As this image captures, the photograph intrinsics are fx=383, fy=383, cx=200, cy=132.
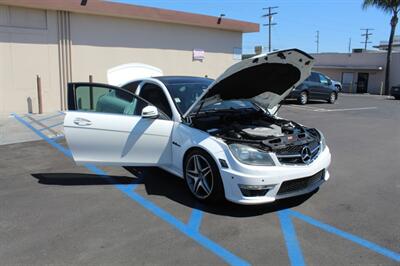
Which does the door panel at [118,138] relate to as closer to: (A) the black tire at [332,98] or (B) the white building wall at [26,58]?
(B) the white building wall at [26,58]

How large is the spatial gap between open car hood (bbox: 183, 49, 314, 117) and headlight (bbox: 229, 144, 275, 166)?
0.92m

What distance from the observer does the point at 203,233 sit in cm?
392

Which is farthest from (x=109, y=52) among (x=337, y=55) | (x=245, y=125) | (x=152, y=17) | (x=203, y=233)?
(x=337, y=55)

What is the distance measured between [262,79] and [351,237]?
234 cm

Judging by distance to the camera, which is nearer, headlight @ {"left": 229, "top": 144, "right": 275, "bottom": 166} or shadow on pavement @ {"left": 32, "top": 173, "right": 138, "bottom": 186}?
headlight @ {"left": 229, "top": 144, "right": 275, "bottom": 166}

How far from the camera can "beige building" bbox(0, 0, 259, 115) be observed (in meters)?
12.4

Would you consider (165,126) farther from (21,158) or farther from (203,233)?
(21,158)

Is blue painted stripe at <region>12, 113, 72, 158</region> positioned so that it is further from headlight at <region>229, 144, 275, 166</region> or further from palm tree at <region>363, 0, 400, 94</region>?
palm tree at <region>363, 0, 400, 94</region>

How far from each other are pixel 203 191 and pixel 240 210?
0.50 metres

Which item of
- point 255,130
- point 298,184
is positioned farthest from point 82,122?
point 298,184

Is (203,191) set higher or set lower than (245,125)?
lower

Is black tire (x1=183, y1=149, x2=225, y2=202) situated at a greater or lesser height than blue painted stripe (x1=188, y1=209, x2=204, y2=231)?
greater

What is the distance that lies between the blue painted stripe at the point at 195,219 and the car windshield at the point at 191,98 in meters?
1.41

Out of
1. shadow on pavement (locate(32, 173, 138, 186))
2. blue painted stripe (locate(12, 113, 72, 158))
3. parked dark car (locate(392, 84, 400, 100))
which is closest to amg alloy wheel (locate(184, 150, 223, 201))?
shadow on pavement (locate(32, 173, 138, 186))
